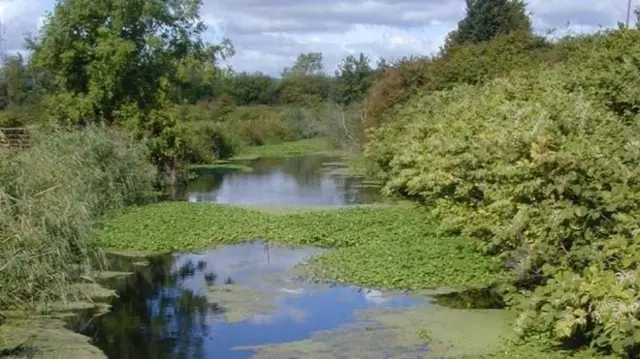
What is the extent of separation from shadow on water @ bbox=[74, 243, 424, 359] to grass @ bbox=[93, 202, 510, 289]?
2.76ft

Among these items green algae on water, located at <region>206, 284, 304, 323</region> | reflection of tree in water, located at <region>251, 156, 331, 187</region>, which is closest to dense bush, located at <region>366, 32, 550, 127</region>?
reflection of tree in water, located at <region>251, 156, 331, 187</region>

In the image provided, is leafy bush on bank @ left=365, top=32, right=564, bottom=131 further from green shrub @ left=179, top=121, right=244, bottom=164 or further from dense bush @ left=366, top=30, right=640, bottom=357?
dense bush @ left=366, top=30, right=640, bottom=357

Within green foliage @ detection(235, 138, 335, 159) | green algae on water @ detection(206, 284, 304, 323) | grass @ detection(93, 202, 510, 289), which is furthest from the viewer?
green foliage @ detection(235, 138, 335, 159)

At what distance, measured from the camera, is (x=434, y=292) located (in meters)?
13.7

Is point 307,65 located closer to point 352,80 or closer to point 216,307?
point 352,80

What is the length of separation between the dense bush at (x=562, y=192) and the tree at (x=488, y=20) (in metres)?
29.0

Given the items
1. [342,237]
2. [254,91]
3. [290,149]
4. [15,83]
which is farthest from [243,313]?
[254,91]

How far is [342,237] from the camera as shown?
60.6 ft

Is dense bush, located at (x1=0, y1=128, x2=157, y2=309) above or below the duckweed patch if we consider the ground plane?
above

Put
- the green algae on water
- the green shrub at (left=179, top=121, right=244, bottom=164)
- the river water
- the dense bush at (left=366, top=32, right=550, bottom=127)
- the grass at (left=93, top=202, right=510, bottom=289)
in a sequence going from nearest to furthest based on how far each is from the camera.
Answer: the river water < the green algae on water < the grass at (left=93, top=202, right=510, bottom=289) < the dense bush at (left=366, top=32, right=550, bottom=127) < the green shrub at (left=179, top=121, right=244, bottom=164)

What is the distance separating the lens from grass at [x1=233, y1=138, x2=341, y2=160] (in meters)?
53.6

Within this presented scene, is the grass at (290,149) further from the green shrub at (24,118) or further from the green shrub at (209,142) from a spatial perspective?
the green shrub at (24,118)

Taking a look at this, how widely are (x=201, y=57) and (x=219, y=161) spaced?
36.4 ft

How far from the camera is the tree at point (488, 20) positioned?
48469 mm
